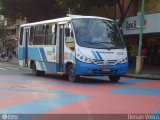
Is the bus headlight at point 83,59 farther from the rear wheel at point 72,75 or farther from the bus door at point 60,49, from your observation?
the bus door at point 60,49

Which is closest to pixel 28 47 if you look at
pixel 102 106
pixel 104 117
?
pixel 102 106

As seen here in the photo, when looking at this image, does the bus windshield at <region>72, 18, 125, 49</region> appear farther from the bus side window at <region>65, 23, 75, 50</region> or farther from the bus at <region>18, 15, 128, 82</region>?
the bus side window at <region>65, 23, 75, 50</region>

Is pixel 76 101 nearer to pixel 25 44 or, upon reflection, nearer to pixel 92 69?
pixel 92 69

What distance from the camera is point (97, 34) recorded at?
20141mm

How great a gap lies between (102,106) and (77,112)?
1.25 meters

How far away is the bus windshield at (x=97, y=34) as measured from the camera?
1981 cm

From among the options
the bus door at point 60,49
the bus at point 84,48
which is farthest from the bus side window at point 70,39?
the bus door at point 60,49

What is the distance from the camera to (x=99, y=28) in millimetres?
20516

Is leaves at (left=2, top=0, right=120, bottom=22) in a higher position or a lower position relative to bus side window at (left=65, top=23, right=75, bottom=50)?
higher

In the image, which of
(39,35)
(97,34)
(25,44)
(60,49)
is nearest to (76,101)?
(97,34)

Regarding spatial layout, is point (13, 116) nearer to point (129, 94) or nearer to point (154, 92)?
point (129, 94)

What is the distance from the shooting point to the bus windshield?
65.0ft

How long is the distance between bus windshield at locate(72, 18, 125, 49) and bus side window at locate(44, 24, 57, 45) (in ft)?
6.63

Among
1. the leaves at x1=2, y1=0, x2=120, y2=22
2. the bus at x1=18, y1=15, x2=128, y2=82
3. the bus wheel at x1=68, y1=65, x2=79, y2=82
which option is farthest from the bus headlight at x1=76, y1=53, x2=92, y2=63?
the leaves at x1=2, y1=0, x2=120, y2=22
